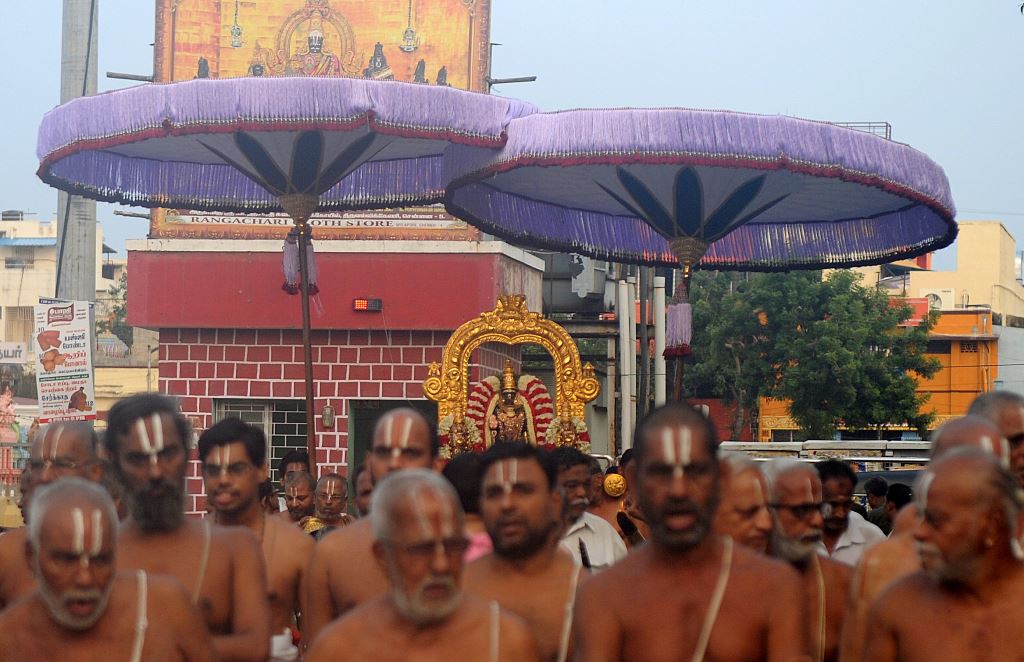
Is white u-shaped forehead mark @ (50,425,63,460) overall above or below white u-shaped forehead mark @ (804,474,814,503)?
above

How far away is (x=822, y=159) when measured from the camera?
10953 millimetres

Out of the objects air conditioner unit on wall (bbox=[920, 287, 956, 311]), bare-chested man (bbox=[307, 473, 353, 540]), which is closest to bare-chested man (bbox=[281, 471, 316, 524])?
bare-chested man (bbox=[307, 473, 353, 540])

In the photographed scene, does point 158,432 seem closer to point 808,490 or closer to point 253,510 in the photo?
point 253,510

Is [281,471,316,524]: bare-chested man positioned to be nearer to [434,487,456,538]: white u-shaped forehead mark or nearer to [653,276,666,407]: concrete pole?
[434,487,456,538]: white u-shaped forehead mark

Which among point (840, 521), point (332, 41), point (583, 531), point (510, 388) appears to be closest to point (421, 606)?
point (583, 531)

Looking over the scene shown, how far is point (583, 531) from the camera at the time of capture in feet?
24.9

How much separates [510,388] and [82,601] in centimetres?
945

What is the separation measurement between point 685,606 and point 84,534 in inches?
63.3

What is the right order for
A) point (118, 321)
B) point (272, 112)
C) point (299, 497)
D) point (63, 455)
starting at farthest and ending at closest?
point (118, 321) → point (272, 112) → point (299, 497) → point (63, 455)

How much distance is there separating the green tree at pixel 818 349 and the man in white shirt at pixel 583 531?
107 feet

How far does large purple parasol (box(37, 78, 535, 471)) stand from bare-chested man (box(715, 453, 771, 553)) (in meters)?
6.33

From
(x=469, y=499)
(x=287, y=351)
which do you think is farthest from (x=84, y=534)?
(x=287, y=351)

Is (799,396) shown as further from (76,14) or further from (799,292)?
(76,14)

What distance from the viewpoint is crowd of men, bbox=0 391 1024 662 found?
3.82 meters
